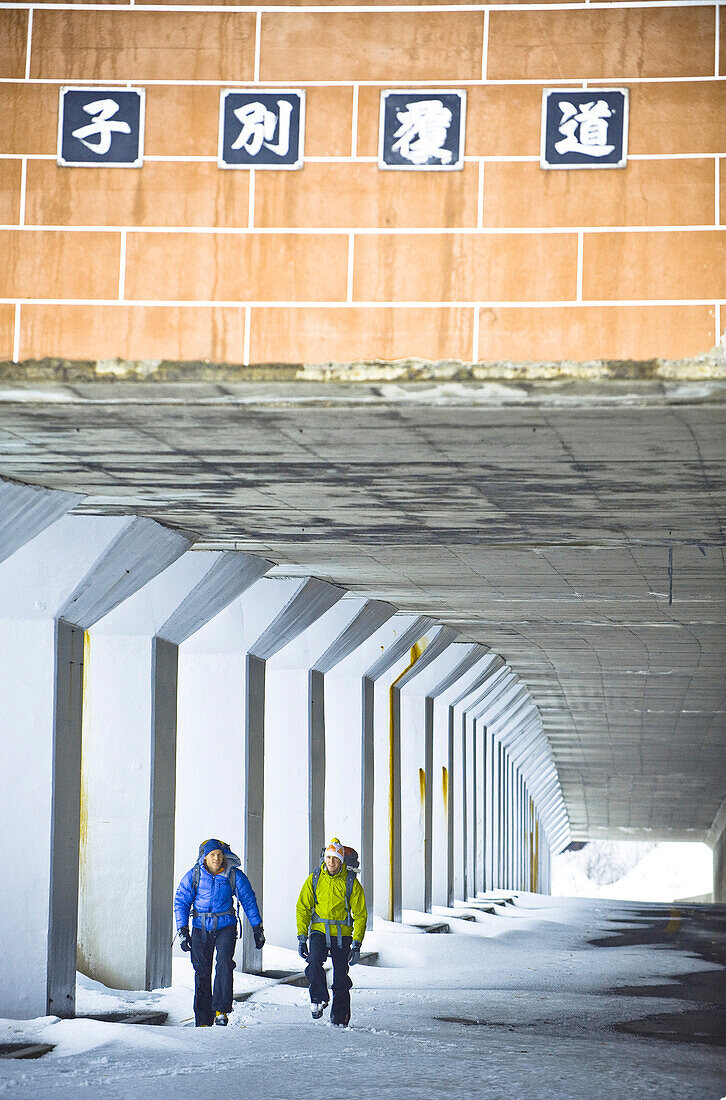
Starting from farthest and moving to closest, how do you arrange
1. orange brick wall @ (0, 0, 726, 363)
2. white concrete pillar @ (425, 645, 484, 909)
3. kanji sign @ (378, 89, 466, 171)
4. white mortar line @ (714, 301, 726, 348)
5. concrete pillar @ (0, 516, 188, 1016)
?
white concrete pillar @ (425, 645, 484, 909)
concrete pillar @ (0, 516, 188, 1016)
kanji sign @ (378, 89, 466, 171)
orange brick wall @ (0, 0, 726, 363)
white mortar line @ (714, 301, 726, 348)

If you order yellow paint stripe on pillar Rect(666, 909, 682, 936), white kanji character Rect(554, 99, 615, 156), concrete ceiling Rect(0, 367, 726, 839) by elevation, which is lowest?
yellow paint stripe on pillar Rect(666, 909, 682, 936)

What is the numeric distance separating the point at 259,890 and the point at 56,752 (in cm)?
619

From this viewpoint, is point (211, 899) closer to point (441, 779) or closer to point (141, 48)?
point (141, 48)

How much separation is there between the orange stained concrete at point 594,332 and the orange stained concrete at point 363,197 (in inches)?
34.0

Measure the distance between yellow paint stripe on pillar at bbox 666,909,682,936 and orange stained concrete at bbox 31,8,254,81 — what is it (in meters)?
25.4

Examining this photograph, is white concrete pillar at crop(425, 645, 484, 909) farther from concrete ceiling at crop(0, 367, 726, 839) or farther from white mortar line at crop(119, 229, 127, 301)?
white mortar line at crop(119, 229, 127, 301)

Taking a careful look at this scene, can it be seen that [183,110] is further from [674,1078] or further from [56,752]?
[674,1078]

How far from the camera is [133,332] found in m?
10.1

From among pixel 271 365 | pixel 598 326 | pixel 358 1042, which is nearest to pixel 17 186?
pixel 271 365

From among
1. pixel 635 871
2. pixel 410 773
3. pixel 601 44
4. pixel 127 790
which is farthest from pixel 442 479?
pixel 635 871

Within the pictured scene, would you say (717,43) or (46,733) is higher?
(717,43)

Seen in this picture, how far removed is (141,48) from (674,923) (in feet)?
100.0

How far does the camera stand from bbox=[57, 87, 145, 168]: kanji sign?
33.8 feet

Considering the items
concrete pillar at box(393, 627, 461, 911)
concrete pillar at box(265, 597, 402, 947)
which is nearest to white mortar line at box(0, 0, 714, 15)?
concrete pillar at box(265, 597, 402, 947)
